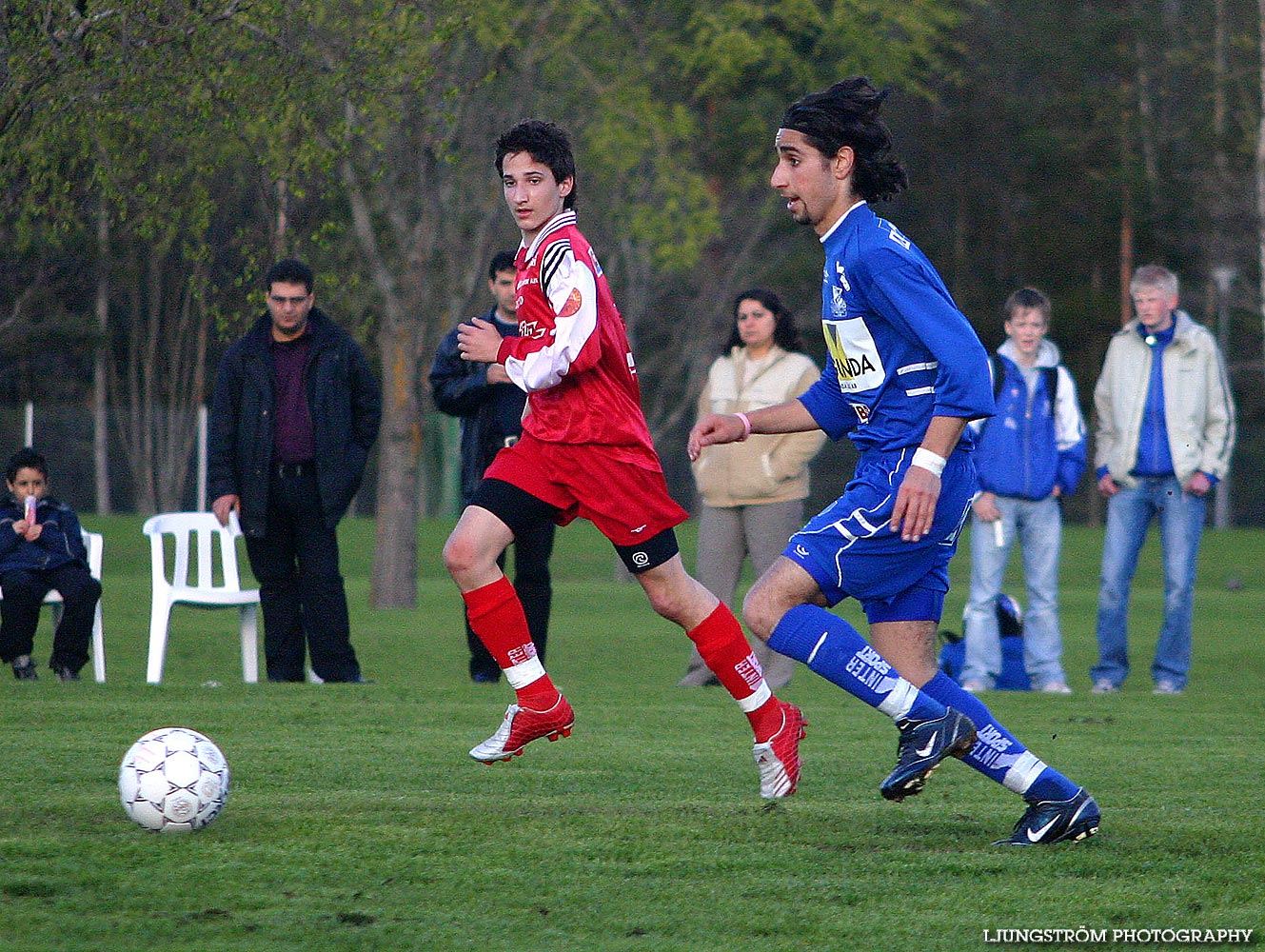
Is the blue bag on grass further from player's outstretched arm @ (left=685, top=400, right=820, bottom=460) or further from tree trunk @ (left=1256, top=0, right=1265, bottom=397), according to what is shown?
tree trunk @ (left=1256, top=0, right=1265, bottom=397)

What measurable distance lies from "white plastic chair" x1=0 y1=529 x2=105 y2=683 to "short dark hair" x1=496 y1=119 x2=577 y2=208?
526cm

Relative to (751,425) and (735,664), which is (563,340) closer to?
(751,425)

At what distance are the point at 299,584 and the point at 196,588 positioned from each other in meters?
0.88

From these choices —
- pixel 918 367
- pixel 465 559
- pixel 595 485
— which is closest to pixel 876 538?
pixel 918 367

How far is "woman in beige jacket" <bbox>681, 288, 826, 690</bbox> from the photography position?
1000 centimetres

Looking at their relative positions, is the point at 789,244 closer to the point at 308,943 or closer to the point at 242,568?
the point at 242,568

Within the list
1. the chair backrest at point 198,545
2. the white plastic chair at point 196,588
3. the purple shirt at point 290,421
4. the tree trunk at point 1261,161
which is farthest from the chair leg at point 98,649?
the tree trunk at point 1261,161

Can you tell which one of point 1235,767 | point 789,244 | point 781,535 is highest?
point 789,244

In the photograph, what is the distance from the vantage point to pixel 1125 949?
3.87m

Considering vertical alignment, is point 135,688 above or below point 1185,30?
below

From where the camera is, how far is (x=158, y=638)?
33.7 ft

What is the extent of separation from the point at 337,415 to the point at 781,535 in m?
2.63

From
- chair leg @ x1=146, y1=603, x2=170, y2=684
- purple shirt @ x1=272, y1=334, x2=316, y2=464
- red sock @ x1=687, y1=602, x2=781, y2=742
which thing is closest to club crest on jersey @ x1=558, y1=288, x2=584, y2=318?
red sock @ x1=687, y1=602, x2=781, y2=742

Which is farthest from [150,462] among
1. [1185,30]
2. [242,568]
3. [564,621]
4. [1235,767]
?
[1235,767]
